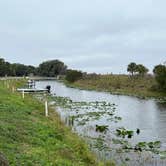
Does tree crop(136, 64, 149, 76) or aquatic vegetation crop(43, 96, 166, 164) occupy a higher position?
tree crop(136, 64, 149, 76)

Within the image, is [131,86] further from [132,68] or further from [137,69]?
[132,68]

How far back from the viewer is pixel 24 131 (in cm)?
1599

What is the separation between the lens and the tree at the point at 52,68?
600 ft

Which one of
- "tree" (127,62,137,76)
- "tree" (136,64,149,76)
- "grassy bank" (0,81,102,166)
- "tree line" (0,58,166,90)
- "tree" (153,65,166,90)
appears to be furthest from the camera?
"tree" (127,62,137,76)

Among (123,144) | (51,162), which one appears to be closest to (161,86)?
(123,144)

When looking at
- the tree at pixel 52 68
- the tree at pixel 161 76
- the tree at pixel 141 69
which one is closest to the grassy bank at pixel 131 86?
the tree at pixel 161 76

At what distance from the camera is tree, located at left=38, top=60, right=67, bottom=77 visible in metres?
183

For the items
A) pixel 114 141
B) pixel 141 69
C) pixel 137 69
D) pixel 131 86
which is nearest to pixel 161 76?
pixel 131 86

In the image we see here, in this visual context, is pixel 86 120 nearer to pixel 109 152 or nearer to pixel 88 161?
pixel 109 152

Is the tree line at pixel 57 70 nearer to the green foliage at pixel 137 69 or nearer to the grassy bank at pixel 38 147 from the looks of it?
the green foliage at pixel 137 69

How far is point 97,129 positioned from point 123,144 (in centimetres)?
486

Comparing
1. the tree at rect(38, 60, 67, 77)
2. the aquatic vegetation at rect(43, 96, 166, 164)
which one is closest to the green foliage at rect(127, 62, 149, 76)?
the aquatic vegetation at rect(43, 96, 166, 164)

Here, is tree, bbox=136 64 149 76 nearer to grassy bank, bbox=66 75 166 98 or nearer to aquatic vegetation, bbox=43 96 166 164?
grassy bank, bbox=66 75 166 98

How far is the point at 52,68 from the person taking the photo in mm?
185750
